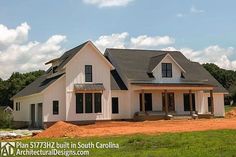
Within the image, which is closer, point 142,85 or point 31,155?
point 31,155

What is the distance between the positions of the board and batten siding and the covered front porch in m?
3.39

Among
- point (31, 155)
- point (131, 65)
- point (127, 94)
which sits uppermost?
point (131, 65)

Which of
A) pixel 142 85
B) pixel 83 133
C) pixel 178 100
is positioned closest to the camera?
pixel 83 133

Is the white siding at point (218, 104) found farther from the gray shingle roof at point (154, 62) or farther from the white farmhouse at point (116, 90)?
the gray shingle roof at point (154, 62)

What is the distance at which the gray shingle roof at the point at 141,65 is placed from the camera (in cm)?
4375

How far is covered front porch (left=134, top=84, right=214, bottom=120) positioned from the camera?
42031mm

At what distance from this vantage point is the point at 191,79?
46.0 metres

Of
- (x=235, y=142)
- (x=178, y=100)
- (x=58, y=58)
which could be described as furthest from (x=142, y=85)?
(x=235, y=142)

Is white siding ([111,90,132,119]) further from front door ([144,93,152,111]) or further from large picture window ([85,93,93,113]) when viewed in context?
large picture window ([85,93,93,113])

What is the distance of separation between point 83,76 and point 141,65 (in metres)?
8.82

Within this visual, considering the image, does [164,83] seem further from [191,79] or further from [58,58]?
[58,58]

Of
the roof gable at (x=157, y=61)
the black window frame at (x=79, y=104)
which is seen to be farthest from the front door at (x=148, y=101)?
the black window frame at (x=79, y=104)

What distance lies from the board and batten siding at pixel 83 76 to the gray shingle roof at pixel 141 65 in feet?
10.2

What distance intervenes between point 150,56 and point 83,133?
2316 centimetres
